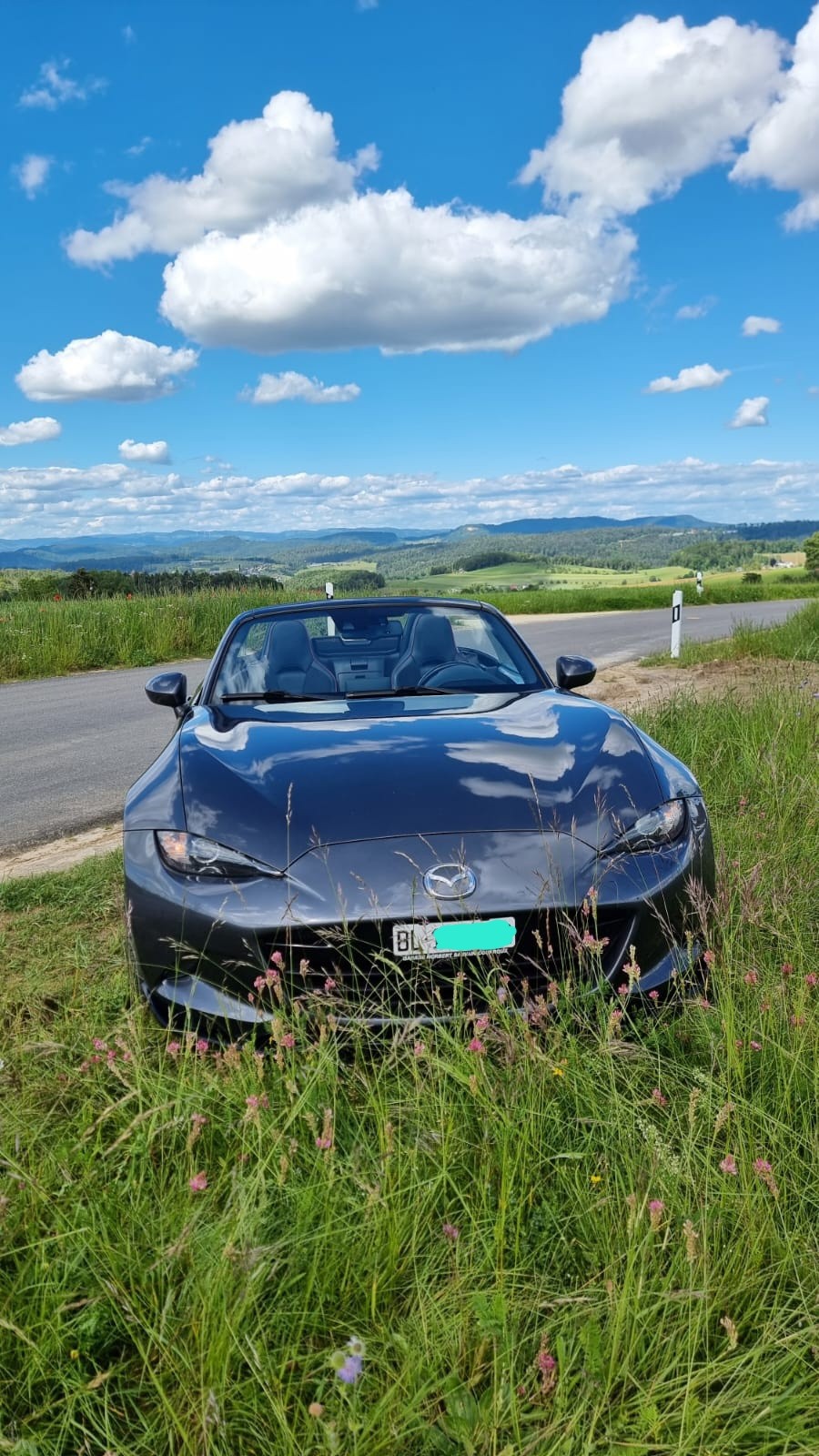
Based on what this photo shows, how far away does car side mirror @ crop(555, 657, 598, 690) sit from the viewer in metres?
4.41

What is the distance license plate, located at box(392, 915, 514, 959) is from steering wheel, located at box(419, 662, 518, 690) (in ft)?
6.29

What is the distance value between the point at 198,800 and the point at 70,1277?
1.37 meters

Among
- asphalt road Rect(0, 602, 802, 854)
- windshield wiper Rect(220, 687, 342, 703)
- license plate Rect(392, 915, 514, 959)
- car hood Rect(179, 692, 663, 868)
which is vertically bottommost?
asphalt road Rect(0, 602, 802, 854)

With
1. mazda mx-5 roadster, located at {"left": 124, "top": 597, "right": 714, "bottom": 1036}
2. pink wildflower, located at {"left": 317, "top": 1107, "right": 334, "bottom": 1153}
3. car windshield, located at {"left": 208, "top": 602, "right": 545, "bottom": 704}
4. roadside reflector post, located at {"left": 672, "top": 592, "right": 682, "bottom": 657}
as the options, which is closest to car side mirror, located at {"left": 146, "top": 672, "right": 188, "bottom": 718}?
car windshield, located at {"left": 208, "top": 602, "right": 545, "bottom": 704}

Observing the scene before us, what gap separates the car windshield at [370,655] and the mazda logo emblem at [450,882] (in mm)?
1646

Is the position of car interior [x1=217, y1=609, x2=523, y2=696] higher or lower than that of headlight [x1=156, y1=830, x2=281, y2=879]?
higher

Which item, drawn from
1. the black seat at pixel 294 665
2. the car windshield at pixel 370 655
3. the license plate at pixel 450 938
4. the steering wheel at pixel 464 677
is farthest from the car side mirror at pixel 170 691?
the license plate at pixel 450 938

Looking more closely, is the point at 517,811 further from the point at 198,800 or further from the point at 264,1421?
the point at 264,1421

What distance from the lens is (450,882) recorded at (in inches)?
101

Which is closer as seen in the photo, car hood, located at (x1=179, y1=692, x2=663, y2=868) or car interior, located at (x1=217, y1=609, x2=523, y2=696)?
car hood, located at (x1=179, y1=692, x2=663, y2=868)

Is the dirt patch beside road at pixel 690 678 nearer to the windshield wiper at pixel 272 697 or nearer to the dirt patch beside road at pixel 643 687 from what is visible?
the dirt patch beside road at pixel 643 687

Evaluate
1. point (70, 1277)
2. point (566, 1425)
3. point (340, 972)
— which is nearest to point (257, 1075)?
point (340, 972)

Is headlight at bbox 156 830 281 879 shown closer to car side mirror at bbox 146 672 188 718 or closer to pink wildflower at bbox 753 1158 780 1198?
pink wildflower at bbox 753 1158 780 1198

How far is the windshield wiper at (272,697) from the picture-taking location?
4.11m
